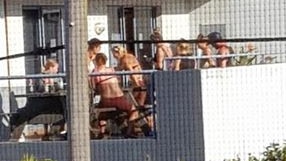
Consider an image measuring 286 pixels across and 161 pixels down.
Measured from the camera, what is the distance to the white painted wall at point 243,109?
345 inches

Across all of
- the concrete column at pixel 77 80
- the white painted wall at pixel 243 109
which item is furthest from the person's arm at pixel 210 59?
the concrete column at pixel 77 80

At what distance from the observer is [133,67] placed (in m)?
9.73

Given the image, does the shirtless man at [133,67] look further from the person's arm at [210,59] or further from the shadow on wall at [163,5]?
the shadow on wall at [163,5]

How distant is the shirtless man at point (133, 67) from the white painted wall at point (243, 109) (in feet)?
2.06

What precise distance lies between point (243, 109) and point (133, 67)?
4.74 ft

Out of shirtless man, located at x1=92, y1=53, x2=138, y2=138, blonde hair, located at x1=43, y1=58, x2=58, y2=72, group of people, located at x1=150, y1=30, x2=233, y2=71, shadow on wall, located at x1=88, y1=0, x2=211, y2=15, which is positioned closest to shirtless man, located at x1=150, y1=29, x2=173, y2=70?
group of people, located at x1=150, y1=30, x2=233, y2=71

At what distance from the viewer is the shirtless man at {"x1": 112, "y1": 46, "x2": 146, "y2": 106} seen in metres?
8.91

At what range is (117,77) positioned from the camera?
29.2 feet

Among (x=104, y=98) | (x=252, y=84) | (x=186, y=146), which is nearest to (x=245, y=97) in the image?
(x=252, y=84)

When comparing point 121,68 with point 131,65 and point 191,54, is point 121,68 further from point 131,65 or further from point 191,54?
point 191,54

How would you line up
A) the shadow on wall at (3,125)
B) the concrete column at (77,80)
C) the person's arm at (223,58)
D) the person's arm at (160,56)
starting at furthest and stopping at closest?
1. the person's arm at (160,56)
2. the person's arm at (223,58)
3. the shadow on wall at (3,125)
4. the concrete column at (77,80)

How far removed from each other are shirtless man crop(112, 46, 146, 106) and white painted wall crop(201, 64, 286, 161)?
628 millimetres

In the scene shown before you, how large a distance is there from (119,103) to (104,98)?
0.18m

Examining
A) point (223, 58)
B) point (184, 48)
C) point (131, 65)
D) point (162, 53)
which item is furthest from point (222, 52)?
point (131, 65)
